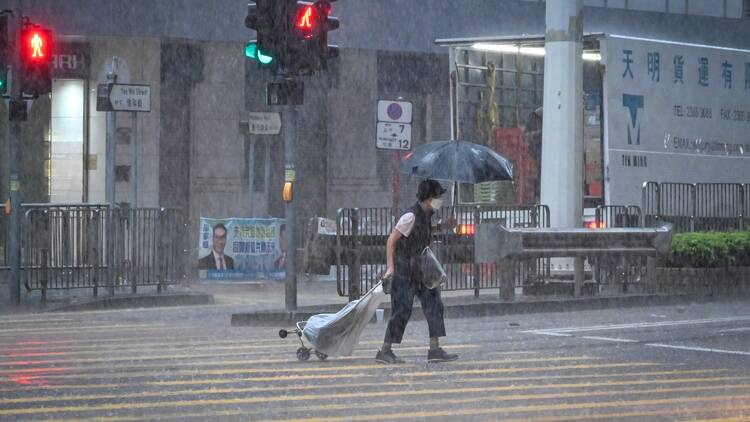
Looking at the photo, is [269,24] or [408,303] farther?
[269,24]

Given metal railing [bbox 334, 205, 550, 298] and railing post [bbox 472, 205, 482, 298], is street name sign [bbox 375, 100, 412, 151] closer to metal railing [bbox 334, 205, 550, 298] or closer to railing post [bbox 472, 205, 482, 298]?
metal railing [bbox 334, 205, 550, 298]

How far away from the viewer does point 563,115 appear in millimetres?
19891

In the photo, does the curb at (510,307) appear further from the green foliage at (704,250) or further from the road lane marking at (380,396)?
the road lane marking at (380,396)

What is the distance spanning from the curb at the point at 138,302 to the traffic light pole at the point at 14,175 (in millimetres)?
762

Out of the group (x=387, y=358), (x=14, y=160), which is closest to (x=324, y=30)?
(x=387, y=358)

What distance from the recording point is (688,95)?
24.4 m

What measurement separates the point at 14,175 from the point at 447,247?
597 cm

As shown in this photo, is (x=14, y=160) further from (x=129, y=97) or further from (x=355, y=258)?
(x=355, y=258)

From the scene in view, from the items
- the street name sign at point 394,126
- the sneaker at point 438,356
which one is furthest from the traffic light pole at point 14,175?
the sneaker at point 438,356

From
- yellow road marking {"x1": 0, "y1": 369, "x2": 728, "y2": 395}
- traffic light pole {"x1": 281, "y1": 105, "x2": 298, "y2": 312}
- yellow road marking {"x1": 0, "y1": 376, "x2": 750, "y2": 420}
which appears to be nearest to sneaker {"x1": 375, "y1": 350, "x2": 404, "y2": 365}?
yellow road marking {"x1": 0, "y1": 369, "x2": 728, "y2": 395}

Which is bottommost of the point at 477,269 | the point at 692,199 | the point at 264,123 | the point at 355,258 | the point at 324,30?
the point at 477,269

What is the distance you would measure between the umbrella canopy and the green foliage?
9.03 feet

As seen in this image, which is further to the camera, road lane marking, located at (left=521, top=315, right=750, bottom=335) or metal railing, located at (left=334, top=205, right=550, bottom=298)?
metal railing, located at (left=334, top=205, right=550, bottom=298)

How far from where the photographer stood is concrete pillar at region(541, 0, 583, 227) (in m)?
19.8
